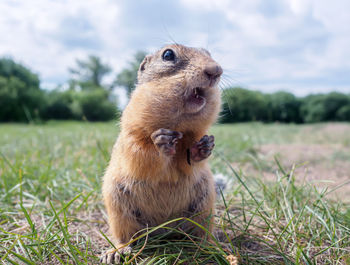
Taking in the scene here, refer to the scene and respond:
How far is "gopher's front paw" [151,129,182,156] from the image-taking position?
172 cm

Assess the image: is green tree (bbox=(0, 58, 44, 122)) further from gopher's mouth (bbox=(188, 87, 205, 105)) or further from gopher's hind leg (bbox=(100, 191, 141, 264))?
gopher's mouth (bbox=(188, 87, 205, 105))

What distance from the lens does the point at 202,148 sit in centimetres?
187

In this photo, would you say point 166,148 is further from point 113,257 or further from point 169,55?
point 113,257

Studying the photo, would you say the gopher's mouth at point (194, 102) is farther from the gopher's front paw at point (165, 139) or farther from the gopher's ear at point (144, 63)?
the gopher's ear at point (144, 63)

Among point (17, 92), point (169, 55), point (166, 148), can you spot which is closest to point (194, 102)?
point (166, 148)

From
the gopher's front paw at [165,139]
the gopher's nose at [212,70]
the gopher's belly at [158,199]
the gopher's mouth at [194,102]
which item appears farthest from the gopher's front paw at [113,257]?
the gopher's nose at [212,70]

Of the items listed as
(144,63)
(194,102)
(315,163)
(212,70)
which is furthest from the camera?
(315,163)

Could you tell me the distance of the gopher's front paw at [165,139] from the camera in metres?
1.72

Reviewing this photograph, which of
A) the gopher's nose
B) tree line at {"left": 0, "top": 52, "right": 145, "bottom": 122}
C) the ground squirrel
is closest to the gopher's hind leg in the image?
the ground squirrel

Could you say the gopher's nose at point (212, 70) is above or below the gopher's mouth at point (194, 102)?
above

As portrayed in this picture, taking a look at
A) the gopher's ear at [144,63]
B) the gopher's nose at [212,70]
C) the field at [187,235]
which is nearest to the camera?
the gopher's nose at [212,70]

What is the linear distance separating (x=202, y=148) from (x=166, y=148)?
0.91ft

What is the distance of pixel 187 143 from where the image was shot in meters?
1.98

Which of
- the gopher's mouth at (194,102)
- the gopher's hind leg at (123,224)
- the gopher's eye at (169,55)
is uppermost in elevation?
the gopher's eye at (169,55)
